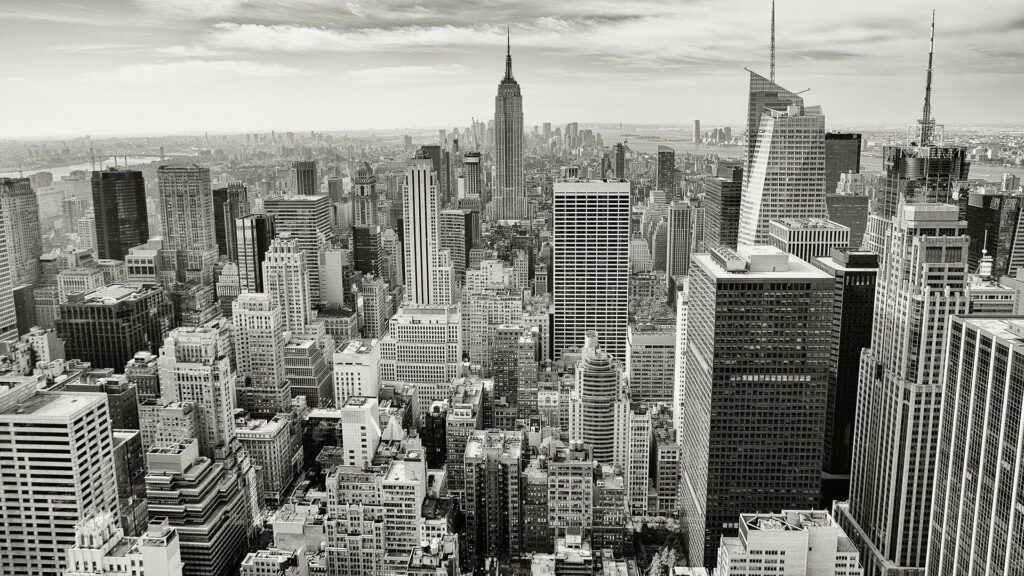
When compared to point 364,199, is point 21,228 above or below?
below

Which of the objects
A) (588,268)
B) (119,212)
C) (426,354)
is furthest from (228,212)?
(588,268)

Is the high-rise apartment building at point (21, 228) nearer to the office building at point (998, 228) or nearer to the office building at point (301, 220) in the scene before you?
the office building at point (301, 220)

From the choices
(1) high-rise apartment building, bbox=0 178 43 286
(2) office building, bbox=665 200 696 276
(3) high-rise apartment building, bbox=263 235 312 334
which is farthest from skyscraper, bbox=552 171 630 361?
(1) high-rise apartment building, bbox=0 178 43 286

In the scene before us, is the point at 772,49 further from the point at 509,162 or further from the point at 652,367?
the point at 509,162

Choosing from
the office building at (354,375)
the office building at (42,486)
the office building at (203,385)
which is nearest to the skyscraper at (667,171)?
the office building at (354,375)

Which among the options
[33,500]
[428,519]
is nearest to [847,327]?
[428,519]

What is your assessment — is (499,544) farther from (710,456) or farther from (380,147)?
(380,147)
